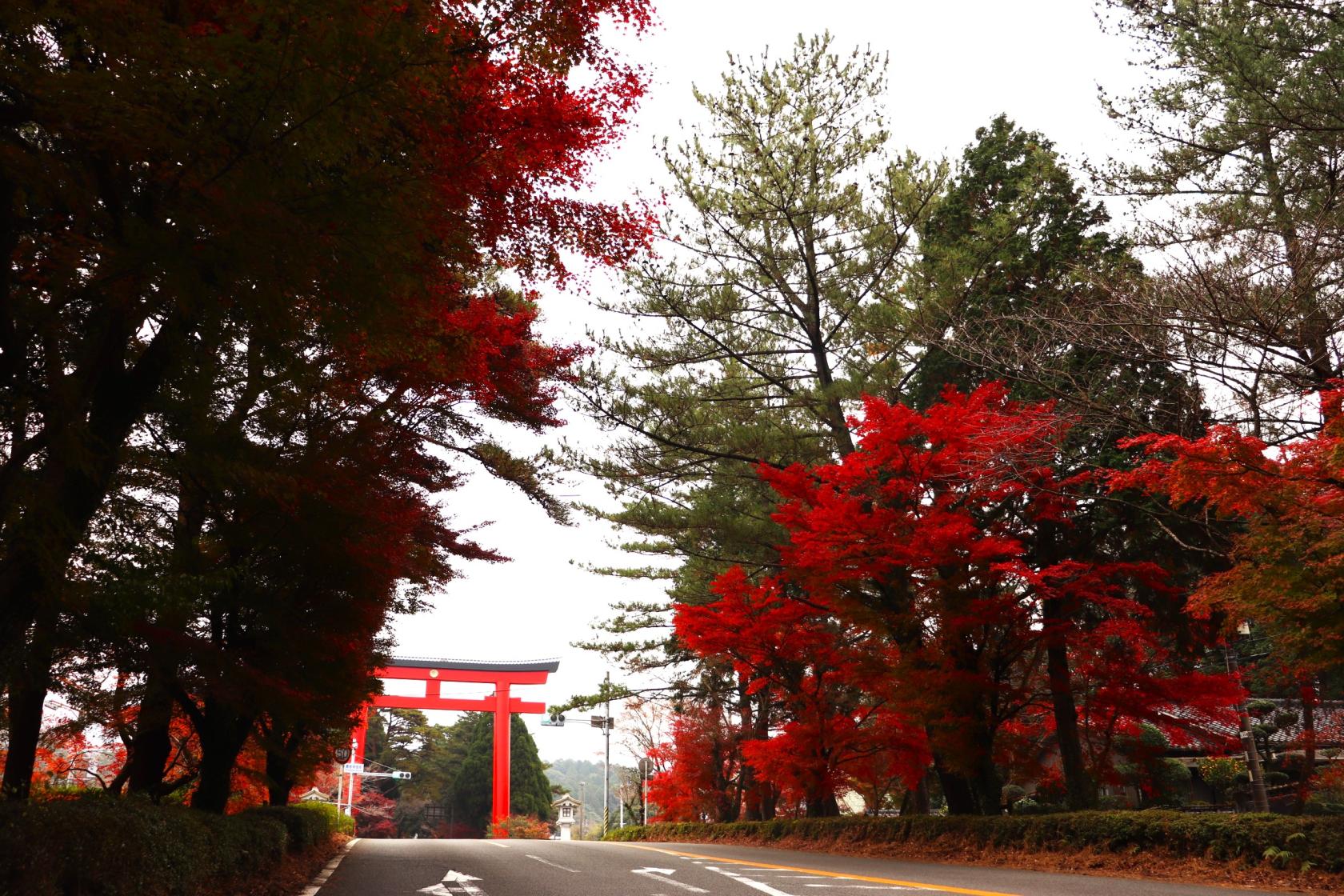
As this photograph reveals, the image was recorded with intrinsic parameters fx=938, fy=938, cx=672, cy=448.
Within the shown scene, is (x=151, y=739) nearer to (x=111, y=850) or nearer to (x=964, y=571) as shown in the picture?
(x=111, y=850)

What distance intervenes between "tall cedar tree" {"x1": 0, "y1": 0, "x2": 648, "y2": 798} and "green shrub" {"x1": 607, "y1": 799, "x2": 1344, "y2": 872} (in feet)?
29.5

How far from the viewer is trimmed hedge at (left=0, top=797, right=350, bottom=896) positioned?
4.04 metres

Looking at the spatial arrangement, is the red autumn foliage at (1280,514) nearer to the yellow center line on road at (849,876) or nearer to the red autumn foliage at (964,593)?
the red autumn foliage at (964,593)

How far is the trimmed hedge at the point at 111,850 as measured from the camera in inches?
159

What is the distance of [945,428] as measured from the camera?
492 inches

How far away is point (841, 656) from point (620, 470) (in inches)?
208

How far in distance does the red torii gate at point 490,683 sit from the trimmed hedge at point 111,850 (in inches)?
1330

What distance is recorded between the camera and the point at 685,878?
9.41 m

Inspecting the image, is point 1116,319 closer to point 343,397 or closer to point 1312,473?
point 1312,473

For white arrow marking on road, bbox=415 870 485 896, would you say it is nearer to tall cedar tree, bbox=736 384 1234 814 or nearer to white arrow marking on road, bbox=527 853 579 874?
white arrow marking on road, bbox=527 853 579 874

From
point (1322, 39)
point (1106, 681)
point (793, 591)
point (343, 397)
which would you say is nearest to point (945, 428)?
point (1106, 681)

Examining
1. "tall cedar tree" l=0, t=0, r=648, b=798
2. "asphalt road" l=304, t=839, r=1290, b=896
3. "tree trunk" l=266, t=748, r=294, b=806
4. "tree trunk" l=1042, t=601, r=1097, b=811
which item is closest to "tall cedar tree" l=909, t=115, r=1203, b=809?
"tree trunk" l=1042, t=601, r=1097, b=811

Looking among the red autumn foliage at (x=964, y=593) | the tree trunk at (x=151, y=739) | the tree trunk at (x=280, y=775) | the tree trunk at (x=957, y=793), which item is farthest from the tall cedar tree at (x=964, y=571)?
the tree trunk at (x=280, y=775)

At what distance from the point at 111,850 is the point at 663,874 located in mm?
6479
